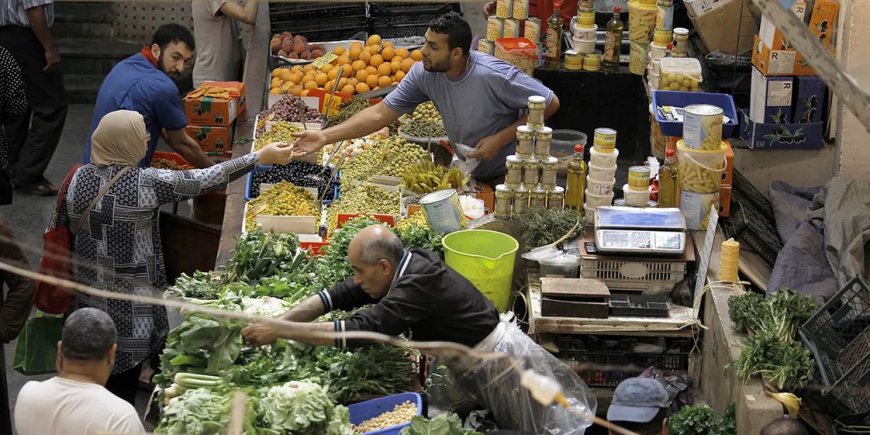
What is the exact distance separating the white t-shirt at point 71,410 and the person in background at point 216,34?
6.06m

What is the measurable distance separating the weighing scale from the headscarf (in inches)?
93.3

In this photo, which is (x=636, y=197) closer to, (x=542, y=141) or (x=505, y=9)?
(x=542, y=141)

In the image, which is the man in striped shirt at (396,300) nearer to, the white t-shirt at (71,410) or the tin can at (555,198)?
the white t-shirt at (71,410)

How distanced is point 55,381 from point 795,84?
475cm

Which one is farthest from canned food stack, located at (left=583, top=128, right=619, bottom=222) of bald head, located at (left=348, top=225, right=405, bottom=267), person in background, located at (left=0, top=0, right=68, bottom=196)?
person in background, located at (left=0, top=0, right=68, bottom=196)

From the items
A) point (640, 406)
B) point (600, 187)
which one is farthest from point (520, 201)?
point (640, 406)

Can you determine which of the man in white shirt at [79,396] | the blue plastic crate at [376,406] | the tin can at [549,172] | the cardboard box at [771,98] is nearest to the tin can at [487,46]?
the cardboard box at [771,98]

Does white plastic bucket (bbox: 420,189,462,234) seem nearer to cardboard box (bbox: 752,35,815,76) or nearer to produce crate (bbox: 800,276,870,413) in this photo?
produce crate (bbox: 800,276,870,413)

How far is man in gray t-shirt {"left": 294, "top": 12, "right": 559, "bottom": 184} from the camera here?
21.9 ft

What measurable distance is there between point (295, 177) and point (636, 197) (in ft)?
6.58

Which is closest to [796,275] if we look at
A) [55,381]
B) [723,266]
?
[723,266]

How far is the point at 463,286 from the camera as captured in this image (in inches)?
194

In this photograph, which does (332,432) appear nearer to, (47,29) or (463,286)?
(463,286)

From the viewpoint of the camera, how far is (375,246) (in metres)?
4.71
